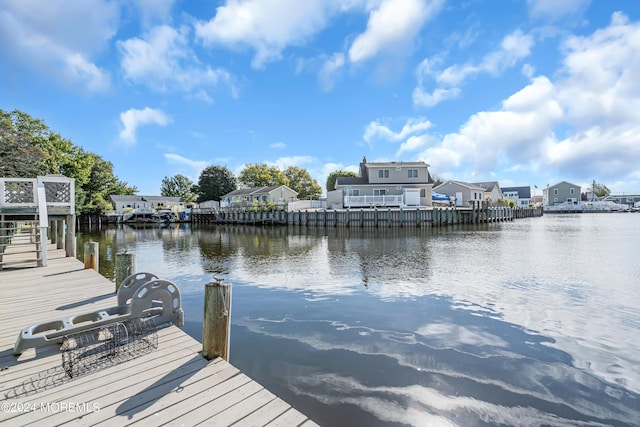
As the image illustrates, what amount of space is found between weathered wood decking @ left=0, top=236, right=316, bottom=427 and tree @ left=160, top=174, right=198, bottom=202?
8786cm

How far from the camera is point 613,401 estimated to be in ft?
14.4

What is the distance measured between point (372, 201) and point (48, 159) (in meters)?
36.1

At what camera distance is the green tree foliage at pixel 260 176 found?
6831 centimetres

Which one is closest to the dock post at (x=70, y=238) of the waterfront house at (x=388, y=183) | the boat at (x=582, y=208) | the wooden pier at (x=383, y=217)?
the wooden pier at (x=383, y=217)

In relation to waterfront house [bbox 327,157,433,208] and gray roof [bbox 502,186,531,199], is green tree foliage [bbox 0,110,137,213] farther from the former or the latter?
Answer: gray roof [bbox 502,186,531,199]

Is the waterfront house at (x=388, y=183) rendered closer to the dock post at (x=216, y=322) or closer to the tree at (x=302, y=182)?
the tree at (x=302, y=182)

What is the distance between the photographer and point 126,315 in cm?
468

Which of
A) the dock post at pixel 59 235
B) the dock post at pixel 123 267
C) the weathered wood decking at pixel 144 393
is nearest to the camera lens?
the weathered wood decking at pixel 144 393

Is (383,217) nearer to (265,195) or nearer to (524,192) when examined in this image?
(265,195)

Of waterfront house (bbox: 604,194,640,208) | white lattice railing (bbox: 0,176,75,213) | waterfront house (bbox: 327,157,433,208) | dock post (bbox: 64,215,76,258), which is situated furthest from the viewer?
waterfront house (bbox: 604,194,640,208)

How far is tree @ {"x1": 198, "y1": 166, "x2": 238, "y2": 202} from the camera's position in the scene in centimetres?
7238

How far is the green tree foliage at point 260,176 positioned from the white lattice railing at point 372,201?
31.1 m

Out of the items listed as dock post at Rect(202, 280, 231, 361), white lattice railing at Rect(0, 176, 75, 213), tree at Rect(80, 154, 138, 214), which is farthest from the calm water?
tree at Rect(80, 154, 138, 214)

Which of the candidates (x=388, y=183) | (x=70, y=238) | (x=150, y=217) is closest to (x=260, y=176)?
(x=150, y=217)
